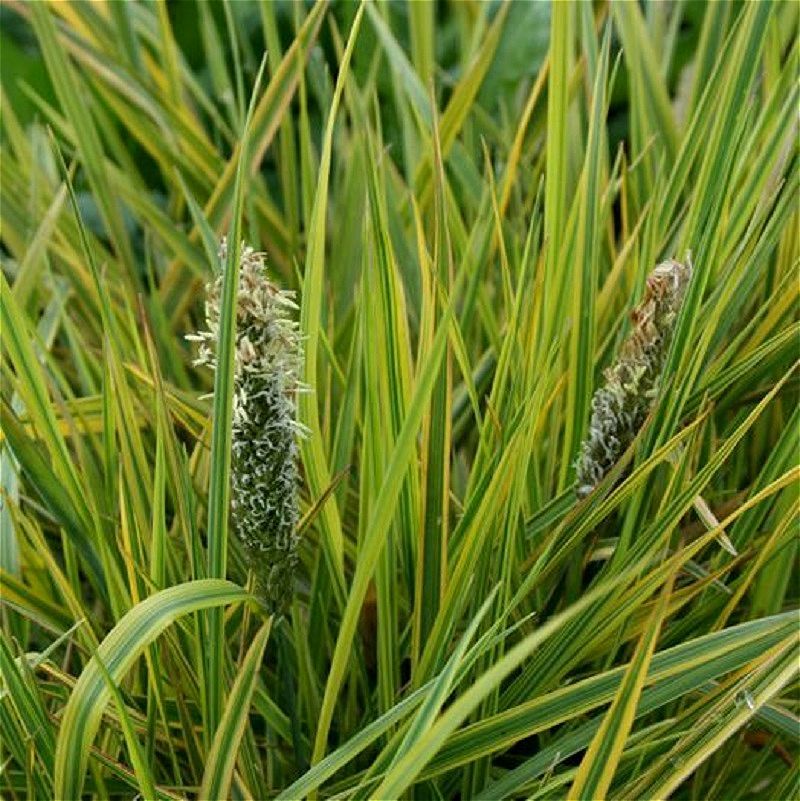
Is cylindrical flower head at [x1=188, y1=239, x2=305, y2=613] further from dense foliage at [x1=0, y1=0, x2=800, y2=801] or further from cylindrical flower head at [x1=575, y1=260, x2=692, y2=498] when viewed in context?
cylindrical flower head at [x1=575, y1=260, x2=692, y2=498]

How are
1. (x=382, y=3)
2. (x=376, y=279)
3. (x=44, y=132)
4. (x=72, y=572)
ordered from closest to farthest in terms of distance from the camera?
(x=376, y=279) → (x=72, y=572) → (x=382, y=3) → (x=44, y=132)

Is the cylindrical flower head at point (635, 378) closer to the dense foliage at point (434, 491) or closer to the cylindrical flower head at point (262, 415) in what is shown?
the dense foliage at point (434, 491)

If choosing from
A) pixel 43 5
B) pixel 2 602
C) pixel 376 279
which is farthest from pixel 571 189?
pixel 2 602

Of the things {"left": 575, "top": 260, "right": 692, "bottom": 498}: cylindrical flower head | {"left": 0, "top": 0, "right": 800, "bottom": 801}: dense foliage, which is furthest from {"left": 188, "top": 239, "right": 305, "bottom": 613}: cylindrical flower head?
{"left": 575, "top": 260, "right": 692, "bottom": 498}: cylindrical flower head

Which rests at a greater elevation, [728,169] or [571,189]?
[728,169]

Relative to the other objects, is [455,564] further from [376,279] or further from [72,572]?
[72,572]

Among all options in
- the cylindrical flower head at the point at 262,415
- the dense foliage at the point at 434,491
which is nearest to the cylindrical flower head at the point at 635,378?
the dense foliage at the point at 434,491
